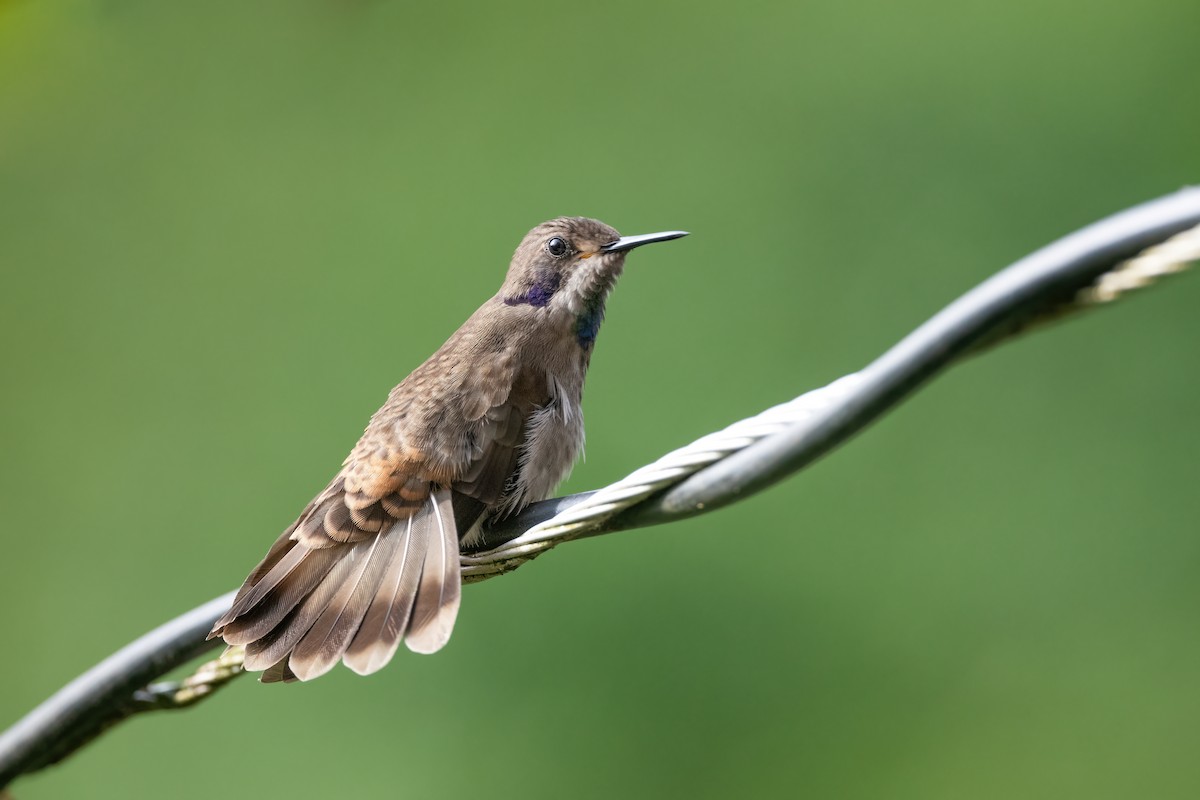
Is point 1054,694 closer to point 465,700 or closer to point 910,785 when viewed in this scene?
point 910,785

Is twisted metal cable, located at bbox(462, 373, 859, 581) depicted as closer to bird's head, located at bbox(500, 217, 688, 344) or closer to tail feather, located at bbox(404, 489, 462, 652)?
tail feather, located at bbox(404, 489, 462, 652)

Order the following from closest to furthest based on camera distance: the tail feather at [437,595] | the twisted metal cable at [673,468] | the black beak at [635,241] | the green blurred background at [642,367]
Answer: the twisted metal cable at [673,468]
the tail feather at [437,595]
the black beak at [635,241]
the green blurred background at [642,367]

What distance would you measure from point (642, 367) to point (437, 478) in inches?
67.8

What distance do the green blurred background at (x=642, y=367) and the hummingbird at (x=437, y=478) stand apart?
1.22 metres

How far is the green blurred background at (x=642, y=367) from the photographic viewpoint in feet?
10.1

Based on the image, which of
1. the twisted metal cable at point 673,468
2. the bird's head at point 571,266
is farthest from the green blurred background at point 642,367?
the twisted metal cable at point 673,468

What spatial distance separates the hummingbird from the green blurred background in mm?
1218

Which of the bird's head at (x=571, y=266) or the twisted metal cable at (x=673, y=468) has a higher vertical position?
the bird's head at (x=571, y=266)

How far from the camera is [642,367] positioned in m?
3.41

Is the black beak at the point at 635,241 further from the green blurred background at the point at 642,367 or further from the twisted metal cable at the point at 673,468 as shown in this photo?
the green blurred background at the point at 642,367

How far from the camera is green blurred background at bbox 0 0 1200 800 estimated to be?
121 inches

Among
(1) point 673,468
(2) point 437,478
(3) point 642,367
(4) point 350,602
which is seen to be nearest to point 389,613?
(4) point 350,602

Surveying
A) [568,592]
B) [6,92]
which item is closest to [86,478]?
[6,92]

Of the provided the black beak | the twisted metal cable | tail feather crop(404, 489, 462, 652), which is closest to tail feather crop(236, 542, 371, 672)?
tail feather crop(404, 489, 462, 652)
